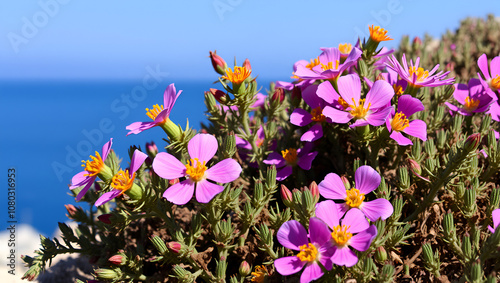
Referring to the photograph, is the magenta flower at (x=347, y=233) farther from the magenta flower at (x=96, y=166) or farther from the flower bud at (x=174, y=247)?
the magenta flower at (x=96, y=166)

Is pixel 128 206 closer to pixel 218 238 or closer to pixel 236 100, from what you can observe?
pixel 218 238

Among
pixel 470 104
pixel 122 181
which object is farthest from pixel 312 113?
pixel 122 181

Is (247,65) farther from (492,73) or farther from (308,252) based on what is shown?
(492,73)

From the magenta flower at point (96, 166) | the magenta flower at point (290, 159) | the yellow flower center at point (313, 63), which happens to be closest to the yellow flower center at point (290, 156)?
the magenta flower at point (290, 159)

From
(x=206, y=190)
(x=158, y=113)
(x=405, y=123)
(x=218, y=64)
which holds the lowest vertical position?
(x=405, y=123)

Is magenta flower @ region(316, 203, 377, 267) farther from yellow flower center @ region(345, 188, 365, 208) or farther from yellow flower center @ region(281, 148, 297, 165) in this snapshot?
yellow flower center @ region(281, 148, 297, 165)

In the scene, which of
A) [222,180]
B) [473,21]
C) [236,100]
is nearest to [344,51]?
[236,100]

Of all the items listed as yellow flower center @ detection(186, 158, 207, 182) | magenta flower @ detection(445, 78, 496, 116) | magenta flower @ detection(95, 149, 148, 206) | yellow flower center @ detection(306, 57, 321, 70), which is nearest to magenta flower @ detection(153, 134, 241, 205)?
yellow flower center @ detection(186, 158, 207, 182)
